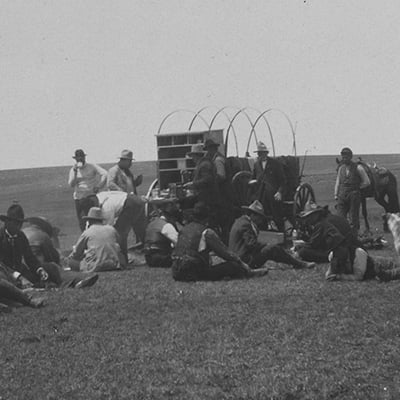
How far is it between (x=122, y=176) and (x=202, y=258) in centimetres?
482

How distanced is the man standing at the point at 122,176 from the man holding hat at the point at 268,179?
221 centimetres

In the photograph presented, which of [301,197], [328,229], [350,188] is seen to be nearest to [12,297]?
[328,229]

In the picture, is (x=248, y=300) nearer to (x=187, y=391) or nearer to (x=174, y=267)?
(x=174, y=267)

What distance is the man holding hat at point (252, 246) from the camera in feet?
40.3

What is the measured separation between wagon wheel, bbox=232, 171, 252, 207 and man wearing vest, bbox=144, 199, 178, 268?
2053 mm

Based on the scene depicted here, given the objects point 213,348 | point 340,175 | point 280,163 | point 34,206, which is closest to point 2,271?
point 213,348

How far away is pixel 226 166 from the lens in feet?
50.5

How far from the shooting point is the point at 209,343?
324 inches

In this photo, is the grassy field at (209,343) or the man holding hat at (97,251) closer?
the grassy field at (209,343)

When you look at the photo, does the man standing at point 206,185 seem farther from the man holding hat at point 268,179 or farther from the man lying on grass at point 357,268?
the man lying on grass at point 357,268

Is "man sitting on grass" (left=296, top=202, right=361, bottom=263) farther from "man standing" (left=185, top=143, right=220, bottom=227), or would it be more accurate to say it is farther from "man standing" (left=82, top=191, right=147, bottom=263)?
"man standing" (left=82, top=191, right=147, bottom=263)

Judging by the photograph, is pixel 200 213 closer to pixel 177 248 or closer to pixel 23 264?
pixel 177 248

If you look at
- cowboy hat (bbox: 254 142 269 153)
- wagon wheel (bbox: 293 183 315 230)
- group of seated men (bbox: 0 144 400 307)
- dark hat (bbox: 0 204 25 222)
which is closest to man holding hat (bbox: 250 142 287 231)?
cowboy hat (bbox: 254 142 269 153)

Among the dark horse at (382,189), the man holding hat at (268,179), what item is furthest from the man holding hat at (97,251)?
the dark horse at (382,189)
